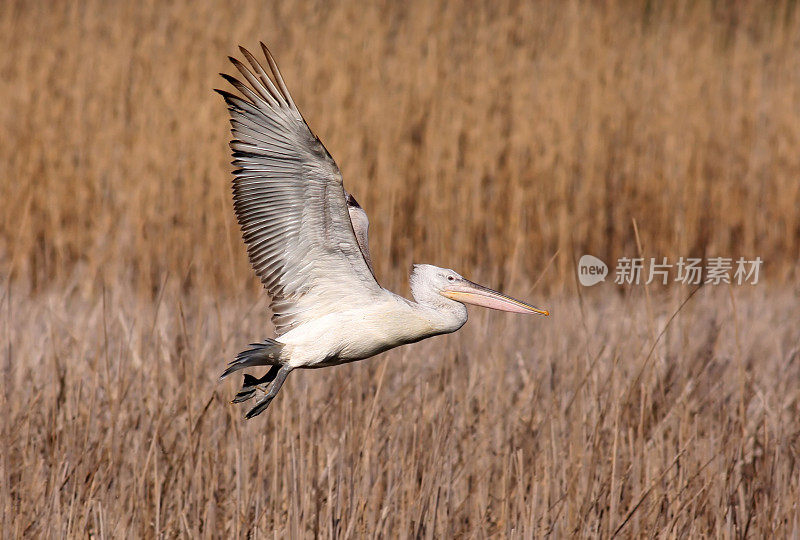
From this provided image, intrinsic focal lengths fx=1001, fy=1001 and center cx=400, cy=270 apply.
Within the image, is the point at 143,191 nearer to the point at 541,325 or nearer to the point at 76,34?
the point at 76,34

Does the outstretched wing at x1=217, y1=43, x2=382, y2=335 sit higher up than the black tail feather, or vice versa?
the outstretched wing at x1=217, y1=43, x2=382, y2=335

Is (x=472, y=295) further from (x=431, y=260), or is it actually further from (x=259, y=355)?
(x=431, y=260)

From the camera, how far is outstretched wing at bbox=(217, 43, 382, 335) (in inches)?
83.2

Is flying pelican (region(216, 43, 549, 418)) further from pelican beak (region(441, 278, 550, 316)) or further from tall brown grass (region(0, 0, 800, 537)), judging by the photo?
tall brown grass (region(0, 0, 800, 537))

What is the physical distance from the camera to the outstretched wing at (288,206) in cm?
211

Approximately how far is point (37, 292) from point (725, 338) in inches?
150

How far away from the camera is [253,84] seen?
211 centimetres

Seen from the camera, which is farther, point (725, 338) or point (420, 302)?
point (725, 338)

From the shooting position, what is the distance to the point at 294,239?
84.7 inches

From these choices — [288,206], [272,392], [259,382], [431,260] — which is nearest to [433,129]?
[431,260]

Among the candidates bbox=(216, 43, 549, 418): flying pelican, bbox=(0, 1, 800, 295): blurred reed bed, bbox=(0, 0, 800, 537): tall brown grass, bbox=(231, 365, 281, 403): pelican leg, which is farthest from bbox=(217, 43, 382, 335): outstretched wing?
bbox=(0, 1, 800, 295): blurred reed bed

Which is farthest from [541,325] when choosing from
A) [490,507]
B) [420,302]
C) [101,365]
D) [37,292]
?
[420,302]

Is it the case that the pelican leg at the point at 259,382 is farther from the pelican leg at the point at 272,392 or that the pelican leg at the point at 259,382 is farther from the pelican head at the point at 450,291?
the pelican head at the point at 450,291

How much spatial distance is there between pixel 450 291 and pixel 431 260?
399 centimetres
